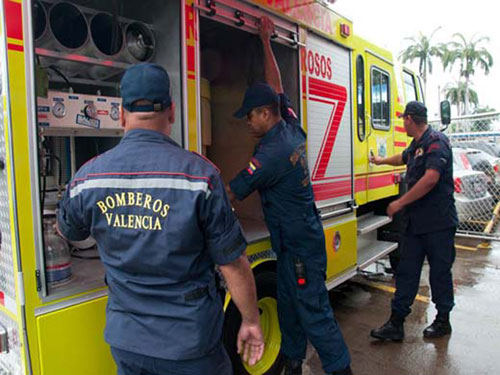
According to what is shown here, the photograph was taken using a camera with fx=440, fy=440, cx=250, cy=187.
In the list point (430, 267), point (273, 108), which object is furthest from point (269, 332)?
point (273, 108)

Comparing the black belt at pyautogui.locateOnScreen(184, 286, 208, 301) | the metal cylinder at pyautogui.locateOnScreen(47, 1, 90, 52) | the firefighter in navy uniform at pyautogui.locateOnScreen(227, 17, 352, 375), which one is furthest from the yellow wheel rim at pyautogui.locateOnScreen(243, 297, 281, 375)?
the metal cylinder at pyautogui.locateOnScreen(47, 1, 90, 52)

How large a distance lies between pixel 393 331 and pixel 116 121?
2969 millimetres

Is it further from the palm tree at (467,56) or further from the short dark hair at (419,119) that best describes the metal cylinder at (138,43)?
the palm tree at (467,56)

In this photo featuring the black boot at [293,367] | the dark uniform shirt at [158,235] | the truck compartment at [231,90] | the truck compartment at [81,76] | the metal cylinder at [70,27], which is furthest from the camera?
the truck compartment at [231,90]

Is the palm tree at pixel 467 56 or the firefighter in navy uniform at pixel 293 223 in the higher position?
the palm tree at pixel 467 56

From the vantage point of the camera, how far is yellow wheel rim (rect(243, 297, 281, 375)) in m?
3.13

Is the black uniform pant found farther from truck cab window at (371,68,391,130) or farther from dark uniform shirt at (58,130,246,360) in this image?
dark uniform shirt at (58,130,246,360)

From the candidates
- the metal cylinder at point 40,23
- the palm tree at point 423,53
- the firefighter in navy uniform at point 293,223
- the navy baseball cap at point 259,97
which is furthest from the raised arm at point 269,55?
the palm tree at point 423,53

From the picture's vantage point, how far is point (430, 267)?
383cm

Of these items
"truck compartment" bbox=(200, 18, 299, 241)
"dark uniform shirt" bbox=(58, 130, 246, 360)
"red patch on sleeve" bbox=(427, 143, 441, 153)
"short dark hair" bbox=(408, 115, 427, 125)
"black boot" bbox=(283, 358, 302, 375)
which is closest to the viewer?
"dark uniform shirt" bbox=(58, 130, 246, 360)

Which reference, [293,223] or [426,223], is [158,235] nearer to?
[293,223]

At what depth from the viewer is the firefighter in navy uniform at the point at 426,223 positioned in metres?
3.67

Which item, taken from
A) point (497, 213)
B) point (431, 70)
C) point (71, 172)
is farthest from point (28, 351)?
point (431, 70)

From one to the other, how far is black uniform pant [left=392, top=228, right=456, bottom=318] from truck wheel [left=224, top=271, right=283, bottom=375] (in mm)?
1226
